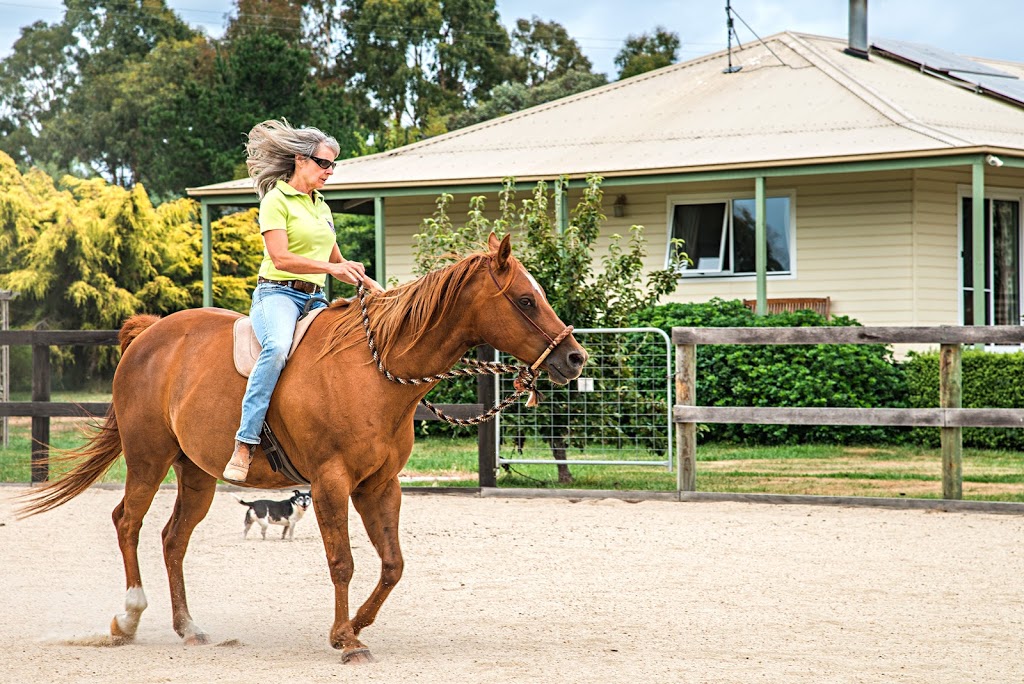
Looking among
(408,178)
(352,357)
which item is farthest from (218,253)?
(352,357)

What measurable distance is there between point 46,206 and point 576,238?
2190 centimetres

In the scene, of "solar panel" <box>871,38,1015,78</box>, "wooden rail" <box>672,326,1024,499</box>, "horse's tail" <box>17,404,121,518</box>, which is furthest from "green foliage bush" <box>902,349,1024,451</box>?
"horse's tail" <box>17,404,121,518</box>

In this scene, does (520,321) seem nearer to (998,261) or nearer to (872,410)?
(872,410)

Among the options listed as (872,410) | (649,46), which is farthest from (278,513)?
(649,46)

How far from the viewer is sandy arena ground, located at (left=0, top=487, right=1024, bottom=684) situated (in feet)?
17.7

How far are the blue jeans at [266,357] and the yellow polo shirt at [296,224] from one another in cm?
20

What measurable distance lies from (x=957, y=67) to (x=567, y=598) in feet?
60.3

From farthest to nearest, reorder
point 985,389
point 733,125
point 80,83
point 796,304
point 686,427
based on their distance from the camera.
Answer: point 80,83, point 733,125, point 796,304, point 985,389, point 686,427

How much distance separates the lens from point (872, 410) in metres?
10.8

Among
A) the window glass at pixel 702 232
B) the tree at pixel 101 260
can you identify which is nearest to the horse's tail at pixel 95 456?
the window glass at pixel 702 232

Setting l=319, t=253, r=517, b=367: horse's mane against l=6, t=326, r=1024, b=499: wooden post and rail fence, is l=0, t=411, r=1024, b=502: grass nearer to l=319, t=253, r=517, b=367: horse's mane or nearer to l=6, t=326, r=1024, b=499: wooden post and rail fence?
l=6, t=326, r=1024, b=499: wooden post and rail fence

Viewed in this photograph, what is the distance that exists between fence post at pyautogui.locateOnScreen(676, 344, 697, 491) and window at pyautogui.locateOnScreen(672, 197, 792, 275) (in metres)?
7.70

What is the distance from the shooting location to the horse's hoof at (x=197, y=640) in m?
5.96

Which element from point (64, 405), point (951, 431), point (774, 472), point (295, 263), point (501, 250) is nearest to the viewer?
point (501, 250)
